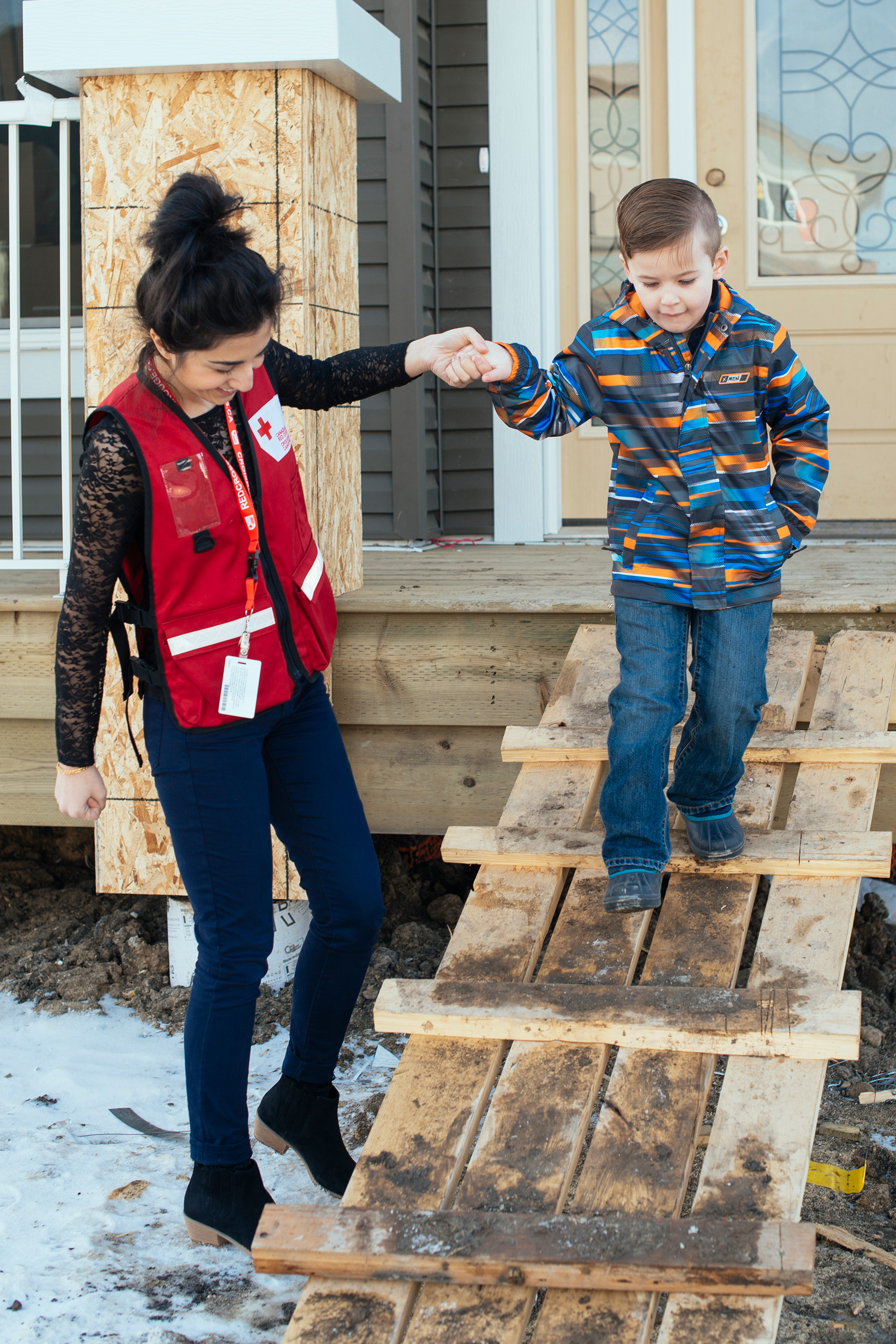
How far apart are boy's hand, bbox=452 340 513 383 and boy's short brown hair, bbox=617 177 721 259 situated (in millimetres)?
271

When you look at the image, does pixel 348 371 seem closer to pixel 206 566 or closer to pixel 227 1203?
pixel 206 566

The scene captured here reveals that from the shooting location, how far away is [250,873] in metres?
2.04

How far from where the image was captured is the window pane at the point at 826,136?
16.3 ft

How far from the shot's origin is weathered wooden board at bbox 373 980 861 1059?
6.26 ft

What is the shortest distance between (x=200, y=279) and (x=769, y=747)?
5.28 ft

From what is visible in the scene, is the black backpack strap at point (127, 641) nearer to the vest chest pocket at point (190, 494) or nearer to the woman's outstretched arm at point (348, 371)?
the vest chest pocket at point (190, 494)

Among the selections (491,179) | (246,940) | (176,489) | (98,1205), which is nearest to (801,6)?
(491,179)

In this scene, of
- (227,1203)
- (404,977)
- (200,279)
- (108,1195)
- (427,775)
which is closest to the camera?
(200,279)

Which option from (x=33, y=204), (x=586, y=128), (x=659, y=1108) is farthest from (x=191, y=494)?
(x=33, y=204)

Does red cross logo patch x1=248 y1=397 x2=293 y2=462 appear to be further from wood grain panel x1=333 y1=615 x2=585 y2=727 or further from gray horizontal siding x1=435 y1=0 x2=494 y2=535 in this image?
gray horizontal siding x1=435 y1=0 x2=494 y2=535

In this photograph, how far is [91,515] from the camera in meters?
1.87

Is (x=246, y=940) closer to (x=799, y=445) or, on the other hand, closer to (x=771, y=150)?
(x=799, y=445)

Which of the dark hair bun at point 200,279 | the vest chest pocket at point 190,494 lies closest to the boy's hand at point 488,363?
the dark hair bun at point 200,279

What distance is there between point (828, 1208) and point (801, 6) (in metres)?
4.59
